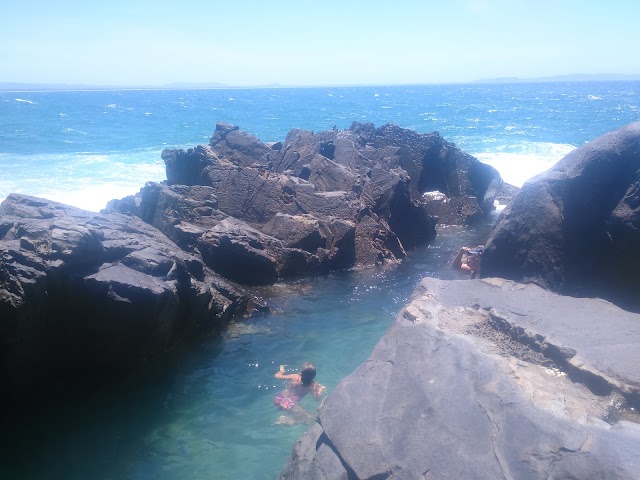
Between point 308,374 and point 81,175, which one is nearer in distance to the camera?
point 308,374

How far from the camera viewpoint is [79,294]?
7.73 m

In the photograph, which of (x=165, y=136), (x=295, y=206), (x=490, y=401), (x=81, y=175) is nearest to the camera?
(x=490, y=401)

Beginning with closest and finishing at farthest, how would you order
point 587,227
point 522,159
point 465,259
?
point 587,227, point 465,259, point 522,159

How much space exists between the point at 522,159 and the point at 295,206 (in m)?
22.0

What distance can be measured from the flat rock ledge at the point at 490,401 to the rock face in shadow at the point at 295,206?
7.13 metres

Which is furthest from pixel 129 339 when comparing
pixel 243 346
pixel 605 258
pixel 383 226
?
pixel 383 226

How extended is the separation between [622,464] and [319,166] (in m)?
14.1

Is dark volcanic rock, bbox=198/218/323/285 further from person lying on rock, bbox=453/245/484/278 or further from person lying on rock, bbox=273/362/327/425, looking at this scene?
person lying on rock, bbox=273/362/327/425

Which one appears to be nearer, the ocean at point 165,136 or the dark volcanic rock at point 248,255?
the dark volcanic rock at point 248,255

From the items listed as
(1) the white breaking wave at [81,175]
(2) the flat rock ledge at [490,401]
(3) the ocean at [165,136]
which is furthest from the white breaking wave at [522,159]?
(2) the flat rock ledge at [490,401]

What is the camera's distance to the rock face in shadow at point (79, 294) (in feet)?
23.5

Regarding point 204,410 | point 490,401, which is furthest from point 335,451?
point 204,410

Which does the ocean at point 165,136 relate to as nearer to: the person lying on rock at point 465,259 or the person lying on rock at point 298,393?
the person lying on rock at point 465,259

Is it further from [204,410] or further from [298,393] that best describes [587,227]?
[204,410]
